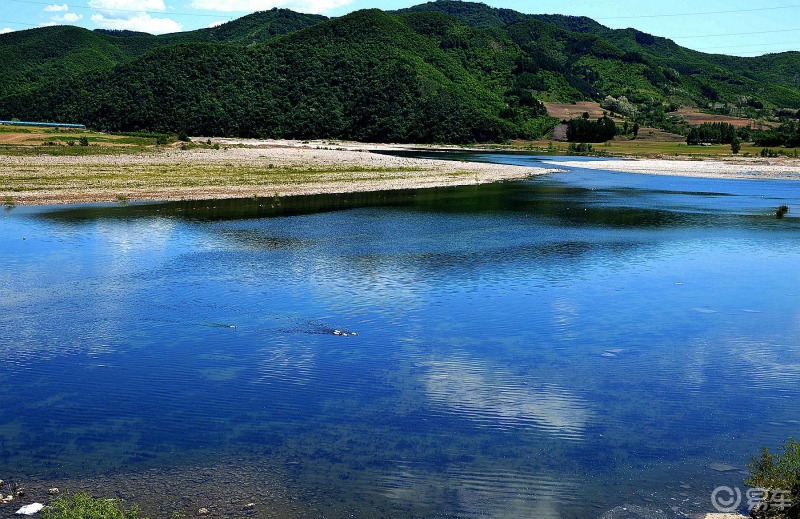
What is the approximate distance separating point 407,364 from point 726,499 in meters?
9.67

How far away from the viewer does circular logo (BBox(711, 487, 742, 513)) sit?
42.0 feet

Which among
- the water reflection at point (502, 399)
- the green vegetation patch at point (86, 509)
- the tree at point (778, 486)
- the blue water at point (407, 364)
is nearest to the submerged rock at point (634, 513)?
the blue water at point (407, 364)

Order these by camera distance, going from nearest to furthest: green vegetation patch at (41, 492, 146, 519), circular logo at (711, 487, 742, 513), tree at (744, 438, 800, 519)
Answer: green vegetation patch at (41, 492, 146, 519) → tree at (744, 438, 800, 519) → circular logo at (711, 487, 742, 513)

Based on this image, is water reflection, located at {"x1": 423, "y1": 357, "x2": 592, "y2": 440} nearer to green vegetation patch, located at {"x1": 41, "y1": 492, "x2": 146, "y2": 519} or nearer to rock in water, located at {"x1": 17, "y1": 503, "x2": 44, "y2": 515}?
green vegetation patch, located at {"x1": 41, "y1": 492, "x2": 146, "y2": 519}

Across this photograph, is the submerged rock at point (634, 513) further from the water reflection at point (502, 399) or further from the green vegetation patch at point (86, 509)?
the green vegetation patch at point (86, 509)

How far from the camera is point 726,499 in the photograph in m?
13.1

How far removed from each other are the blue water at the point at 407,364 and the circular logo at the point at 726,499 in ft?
0.83

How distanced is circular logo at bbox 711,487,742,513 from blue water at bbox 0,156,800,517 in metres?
0.25

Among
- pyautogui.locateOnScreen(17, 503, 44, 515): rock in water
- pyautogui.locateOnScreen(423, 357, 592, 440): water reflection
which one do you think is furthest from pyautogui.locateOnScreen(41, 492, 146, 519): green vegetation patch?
pyautogui.locateOnScreen(423, 357, 592, 440): water reflection

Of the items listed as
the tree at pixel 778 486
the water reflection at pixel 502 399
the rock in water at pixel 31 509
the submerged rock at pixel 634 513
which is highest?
the tree at pixel 778 486

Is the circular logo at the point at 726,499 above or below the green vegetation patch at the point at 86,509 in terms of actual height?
below

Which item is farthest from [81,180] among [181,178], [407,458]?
[407,458]

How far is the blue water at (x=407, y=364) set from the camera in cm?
1425

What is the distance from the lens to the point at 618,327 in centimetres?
2505
